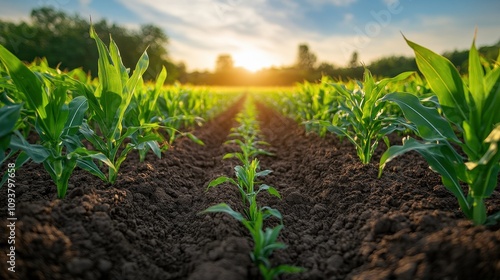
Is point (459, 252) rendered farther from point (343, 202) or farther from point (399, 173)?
point (399, 173)

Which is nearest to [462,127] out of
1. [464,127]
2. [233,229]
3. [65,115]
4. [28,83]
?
[464,127]

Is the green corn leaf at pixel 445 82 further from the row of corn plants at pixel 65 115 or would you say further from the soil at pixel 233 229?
the row of corn plants at pixel 65 115

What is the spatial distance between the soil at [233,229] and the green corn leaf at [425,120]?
1.74 feet

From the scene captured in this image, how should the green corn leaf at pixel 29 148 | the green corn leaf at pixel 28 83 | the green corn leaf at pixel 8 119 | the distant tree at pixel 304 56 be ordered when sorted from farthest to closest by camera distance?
the distant tree at pixel 304 56 < the green corn leaf at pixel 28 83 < the green corn leaf at pixel 29 148 < the green corn leaf at pixel 8 119

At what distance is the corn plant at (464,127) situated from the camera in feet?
6.42

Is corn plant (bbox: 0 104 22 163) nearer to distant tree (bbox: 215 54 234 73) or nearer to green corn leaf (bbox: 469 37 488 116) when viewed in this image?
green corn leaf (bbox: 469 37 488 116)

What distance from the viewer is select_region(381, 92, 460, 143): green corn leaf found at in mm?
2250

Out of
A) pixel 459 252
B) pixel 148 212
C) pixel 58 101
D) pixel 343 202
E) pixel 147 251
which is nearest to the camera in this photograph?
pixel 459 252

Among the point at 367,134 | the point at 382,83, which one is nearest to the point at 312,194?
the point at 367,134

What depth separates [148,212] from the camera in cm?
263

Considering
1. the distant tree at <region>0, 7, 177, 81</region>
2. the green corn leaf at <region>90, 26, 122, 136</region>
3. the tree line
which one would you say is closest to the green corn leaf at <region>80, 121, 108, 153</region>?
the green corn leaf at <region>90, 26, 122, 136</region>

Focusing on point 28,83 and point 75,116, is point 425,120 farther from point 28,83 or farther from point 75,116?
point 28,83

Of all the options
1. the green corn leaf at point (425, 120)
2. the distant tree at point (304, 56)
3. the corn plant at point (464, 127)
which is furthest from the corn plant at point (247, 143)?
the distant tree at point (304, 56)

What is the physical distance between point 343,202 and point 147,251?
173cm
